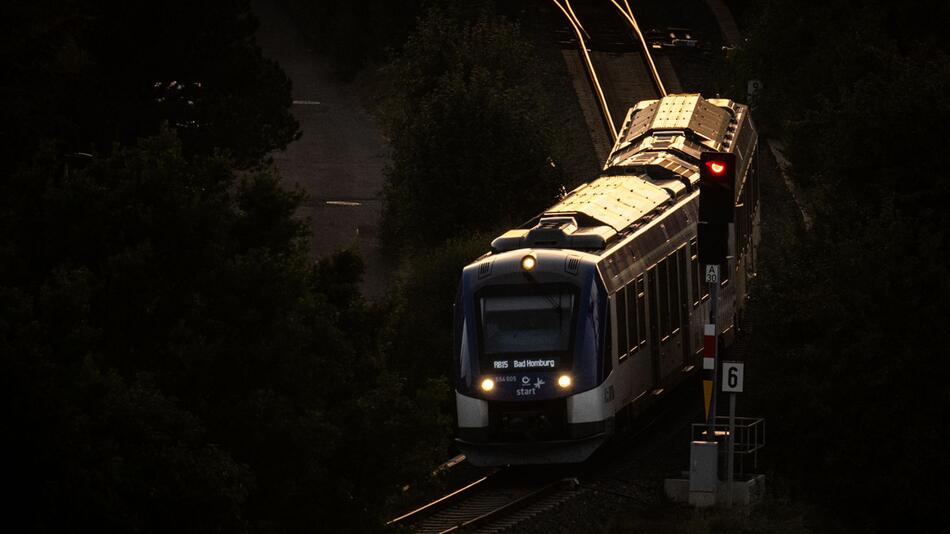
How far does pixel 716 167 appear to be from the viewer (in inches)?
994

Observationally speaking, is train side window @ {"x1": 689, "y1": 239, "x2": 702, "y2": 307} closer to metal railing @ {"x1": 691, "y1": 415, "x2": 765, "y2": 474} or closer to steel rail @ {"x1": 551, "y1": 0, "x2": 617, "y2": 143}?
metal railing @ {"x1": 691, "y1": 415, "x2": 765, "y2": 474}

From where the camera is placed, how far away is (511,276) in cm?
2634

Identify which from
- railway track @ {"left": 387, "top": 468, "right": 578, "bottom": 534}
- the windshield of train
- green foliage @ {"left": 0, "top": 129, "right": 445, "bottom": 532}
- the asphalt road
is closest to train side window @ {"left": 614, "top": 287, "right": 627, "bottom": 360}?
the windshield of train

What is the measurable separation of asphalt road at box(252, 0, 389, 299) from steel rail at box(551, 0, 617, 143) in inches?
226

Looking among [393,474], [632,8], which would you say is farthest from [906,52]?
[393,474]

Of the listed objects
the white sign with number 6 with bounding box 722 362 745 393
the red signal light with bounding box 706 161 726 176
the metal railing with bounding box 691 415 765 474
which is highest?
the red signal light with bounding box 706 161 726 176

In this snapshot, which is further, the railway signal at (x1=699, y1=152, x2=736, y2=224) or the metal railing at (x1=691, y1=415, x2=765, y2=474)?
the metal railing at (x1=691, y1=415, x2=765, y2=474)

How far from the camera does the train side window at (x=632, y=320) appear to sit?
27.4 m

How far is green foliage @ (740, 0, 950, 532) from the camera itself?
28.4m

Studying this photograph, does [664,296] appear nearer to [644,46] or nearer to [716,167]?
[716,167]

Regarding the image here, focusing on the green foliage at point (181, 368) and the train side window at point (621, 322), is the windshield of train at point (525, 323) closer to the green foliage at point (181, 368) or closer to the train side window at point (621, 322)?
the train side window at point (621, 322)

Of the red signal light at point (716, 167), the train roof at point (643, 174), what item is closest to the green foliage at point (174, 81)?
the train roof at point (643, 174)

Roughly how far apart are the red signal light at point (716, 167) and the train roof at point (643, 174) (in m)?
2.37

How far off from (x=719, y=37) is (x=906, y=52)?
613 inches
